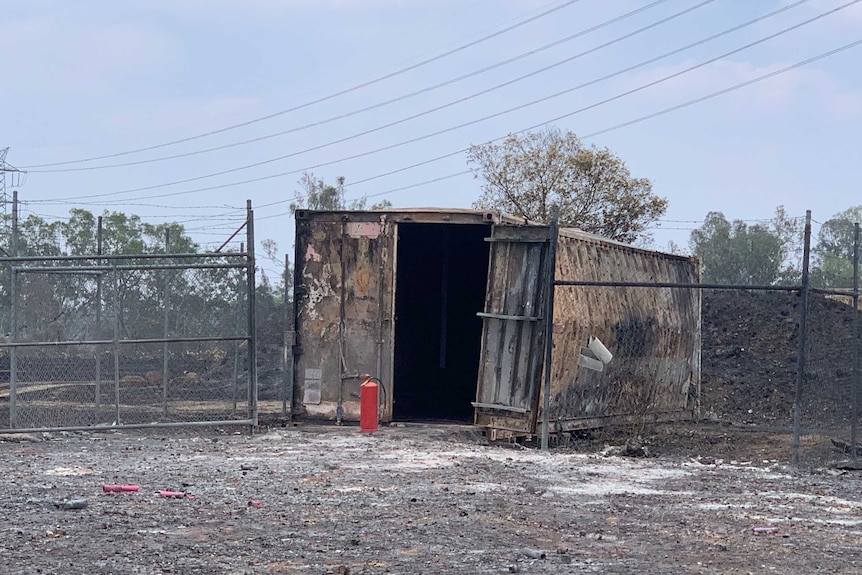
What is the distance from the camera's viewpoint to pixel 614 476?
36.3 ft

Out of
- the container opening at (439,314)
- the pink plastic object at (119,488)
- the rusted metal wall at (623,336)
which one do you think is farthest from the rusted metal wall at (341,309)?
the pink plastic object at (119,488)

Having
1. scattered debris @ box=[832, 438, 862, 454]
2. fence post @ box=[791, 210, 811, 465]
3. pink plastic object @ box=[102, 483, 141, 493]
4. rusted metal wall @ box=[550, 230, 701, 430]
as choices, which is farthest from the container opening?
pink plastic object @ box=[102, 483, 141, 493]

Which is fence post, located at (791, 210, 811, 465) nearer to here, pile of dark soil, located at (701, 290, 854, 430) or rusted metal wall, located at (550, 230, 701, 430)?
rusted metal wall, located at (550, 230, 701, 430)

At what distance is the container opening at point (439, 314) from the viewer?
18938 millimetres

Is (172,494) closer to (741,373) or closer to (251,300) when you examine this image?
(251,300)

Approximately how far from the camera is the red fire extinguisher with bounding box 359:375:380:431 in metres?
14.2

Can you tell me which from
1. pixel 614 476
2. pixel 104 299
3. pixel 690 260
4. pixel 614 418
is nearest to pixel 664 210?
pixel 690 260

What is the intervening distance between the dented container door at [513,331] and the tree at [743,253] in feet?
83.3

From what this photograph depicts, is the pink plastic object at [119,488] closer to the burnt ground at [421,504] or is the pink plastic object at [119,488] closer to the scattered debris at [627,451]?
the burnt ground at [421,504]

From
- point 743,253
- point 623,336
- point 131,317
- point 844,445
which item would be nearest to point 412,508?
point 844,445

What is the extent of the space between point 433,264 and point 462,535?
39.5 feet

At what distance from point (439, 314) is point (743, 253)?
2685 centimetres

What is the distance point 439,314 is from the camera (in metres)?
19.9

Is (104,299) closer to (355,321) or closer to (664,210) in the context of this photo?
(355,321)
